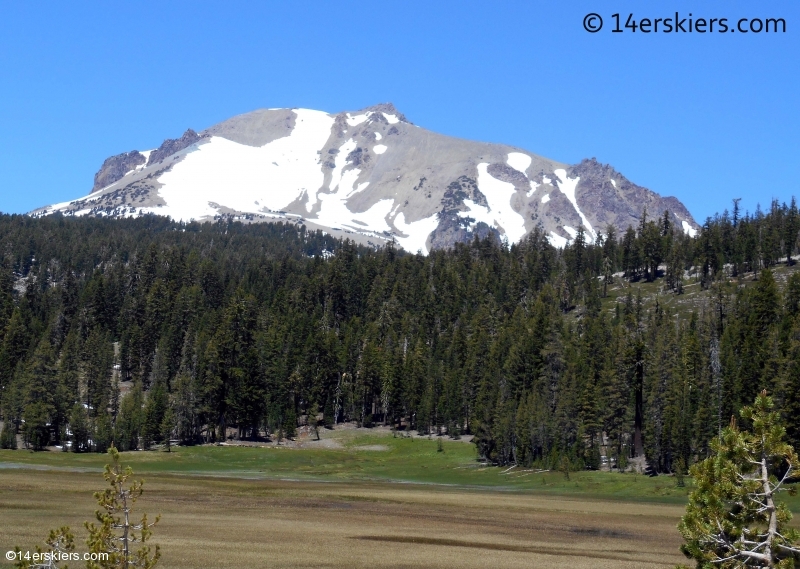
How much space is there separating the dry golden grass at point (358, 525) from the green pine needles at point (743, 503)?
1811cm

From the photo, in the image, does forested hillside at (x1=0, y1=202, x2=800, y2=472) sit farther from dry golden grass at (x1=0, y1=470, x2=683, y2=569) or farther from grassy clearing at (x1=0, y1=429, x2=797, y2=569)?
dry golden grass at (x1=0, y1=470, x2=683, y2=569)

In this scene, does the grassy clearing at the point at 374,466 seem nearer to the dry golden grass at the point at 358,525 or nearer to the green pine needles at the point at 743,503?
the dry golden grass at the point at 358,525

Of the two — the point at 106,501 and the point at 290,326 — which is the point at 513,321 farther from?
the point at 106,501

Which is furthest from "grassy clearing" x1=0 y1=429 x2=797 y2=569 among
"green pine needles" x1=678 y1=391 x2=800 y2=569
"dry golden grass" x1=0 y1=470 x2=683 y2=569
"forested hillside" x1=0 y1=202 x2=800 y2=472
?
"green pine needles" x1=678 y1=391 x2=800 y2=569

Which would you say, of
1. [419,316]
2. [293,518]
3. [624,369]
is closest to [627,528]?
[293,518]

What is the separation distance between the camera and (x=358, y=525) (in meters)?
51.3

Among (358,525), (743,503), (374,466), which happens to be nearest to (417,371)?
(374,466)

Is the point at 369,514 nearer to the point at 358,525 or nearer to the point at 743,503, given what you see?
the point at 358,525

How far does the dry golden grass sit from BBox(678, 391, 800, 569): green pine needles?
59.4 ft

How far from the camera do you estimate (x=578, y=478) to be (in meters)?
94.6

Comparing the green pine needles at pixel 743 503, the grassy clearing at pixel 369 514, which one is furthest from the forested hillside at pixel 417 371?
the green pine needles at pixel 743 503

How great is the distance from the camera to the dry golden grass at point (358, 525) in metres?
39.7

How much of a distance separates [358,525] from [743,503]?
1280 inches

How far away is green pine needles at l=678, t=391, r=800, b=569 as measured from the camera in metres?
21.4
